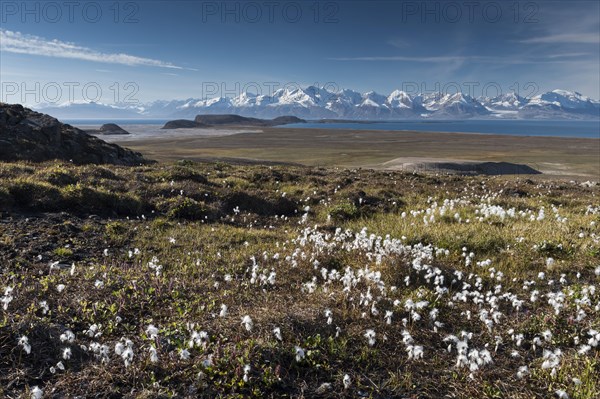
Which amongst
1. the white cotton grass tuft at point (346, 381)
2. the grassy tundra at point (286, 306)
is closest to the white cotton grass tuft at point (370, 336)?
the grassy tundra at point (286, 306)

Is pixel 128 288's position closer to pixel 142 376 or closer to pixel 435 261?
pixel 142 376

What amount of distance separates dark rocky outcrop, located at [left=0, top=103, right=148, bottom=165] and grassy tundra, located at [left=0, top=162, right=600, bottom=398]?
46.8 ft

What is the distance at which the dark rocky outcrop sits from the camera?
81.1 ft

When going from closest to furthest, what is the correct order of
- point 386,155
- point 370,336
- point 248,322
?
point 248,322
point 370,336
point 386,155

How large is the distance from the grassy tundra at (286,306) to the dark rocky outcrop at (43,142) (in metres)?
14.3

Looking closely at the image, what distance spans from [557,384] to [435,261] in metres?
3.95

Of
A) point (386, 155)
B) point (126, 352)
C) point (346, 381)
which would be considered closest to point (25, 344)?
point (126, 352)

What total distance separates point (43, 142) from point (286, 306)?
27.4 metres

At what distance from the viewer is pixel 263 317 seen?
5.96m

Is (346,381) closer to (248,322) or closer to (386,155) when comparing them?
(248,322)

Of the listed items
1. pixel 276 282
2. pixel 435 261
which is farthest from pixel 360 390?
pixel 435 261

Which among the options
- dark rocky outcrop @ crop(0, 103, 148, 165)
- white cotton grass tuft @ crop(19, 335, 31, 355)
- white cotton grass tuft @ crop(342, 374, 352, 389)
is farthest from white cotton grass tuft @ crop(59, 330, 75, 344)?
dark rocky outcrop @ crop(0, 103, 148, 165)

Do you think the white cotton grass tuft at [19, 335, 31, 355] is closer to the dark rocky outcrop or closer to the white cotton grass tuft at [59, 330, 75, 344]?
the white cotton grass tuft at [59, 330, 75, 344]

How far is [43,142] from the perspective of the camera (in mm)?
27125
